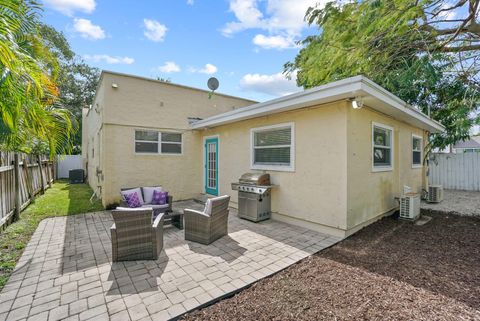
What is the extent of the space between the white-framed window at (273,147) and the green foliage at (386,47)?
2512 mm

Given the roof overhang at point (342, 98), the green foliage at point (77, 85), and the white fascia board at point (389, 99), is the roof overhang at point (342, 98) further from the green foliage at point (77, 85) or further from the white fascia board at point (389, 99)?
the green foliage at point (77, 85)

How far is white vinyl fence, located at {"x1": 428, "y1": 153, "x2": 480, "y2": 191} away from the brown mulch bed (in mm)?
9868

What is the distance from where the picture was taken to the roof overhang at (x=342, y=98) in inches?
169

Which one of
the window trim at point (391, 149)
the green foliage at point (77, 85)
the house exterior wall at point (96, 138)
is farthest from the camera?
the green foliage at point (77, 85)

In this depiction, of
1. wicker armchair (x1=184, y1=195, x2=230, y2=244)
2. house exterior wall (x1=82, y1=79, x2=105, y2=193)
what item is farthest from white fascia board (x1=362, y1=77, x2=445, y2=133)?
house exterior wall (x1=82, y1=79, x2=105, y2=193)

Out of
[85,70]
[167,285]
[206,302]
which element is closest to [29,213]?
[167,285]

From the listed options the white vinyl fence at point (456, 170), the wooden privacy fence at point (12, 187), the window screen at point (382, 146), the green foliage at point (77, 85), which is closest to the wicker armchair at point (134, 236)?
the wooden privacy fence at point (12, 187)

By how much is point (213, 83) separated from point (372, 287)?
29.0ft

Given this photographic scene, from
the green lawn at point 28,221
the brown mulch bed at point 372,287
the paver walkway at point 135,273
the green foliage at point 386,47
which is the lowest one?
the brown mulch bed at point 372,287

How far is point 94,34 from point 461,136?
16.9m

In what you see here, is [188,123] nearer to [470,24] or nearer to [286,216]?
[286,216]

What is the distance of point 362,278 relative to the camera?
328 cm

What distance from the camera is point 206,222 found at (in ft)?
14.6

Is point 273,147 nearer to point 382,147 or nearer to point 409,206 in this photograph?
point 382,147
